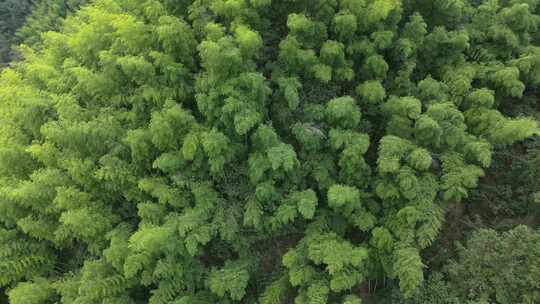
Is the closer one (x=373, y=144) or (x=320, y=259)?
(x=320, y=259)

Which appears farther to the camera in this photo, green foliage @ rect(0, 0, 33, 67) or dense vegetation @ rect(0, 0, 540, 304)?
green foliage @ rect(0, 0, 33, 67)

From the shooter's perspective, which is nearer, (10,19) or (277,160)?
(277,160)

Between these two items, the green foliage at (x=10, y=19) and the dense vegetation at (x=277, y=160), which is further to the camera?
the green foliage at (x=10, y=19)

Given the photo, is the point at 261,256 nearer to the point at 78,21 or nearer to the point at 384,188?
the point at 384,188

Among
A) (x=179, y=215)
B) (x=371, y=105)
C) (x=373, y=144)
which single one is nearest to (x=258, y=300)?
(x=179, y=215)

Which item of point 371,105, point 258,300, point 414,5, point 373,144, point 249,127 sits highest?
point 414,5

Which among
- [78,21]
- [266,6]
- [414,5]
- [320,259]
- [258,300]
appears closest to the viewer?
[320,259]

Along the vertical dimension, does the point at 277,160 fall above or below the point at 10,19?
above

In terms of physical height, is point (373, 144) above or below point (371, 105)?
below
